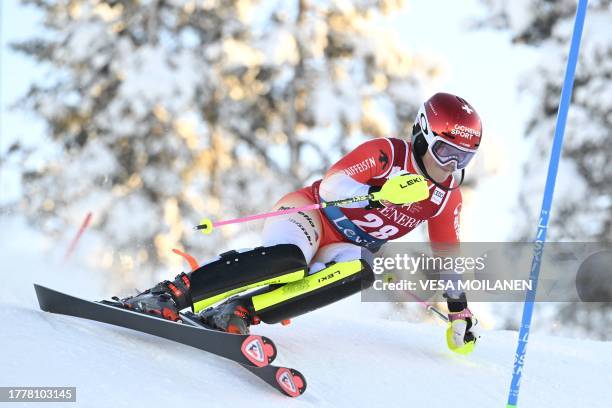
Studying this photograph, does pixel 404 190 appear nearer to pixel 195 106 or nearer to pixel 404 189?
pixel 404 189

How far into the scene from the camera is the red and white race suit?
4.84 meters

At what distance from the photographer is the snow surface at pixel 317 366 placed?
12.3 feet

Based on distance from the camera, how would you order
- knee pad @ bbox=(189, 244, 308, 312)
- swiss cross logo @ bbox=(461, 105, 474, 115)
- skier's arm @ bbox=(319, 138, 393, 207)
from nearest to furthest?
1. knee pad @ bbox=(189, 244, 308, 312)
2. skier's arm @ bbox=(319, 138, 393, 207)
3. swiss cross logo @ bbox=(461, 105, 474, 115)

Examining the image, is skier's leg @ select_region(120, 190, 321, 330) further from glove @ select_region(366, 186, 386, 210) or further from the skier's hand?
the skier's hand

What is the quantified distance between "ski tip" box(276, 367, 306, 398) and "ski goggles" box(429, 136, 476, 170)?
1.51 meters

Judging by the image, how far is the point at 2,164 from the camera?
1759 centimetres

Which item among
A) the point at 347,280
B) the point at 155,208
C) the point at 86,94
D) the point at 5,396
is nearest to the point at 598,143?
the point at 155,208

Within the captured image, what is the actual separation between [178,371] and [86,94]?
1338 centimetres

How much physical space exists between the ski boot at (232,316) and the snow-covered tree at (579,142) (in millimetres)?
9726

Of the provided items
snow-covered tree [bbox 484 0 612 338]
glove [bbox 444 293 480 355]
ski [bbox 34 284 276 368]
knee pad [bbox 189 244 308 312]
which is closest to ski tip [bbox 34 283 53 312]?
ski [bbox 34 284 276 368]

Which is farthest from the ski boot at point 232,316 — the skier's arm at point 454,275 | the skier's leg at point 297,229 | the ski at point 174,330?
the skier's arm at point 454,275

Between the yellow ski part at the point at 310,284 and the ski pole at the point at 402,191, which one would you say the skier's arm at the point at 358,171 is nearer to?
the ski pole at the point at 402,191

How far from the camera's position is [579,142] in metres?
13.7

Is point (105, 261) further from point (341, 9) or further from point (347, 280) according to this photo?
point (347, 280)
